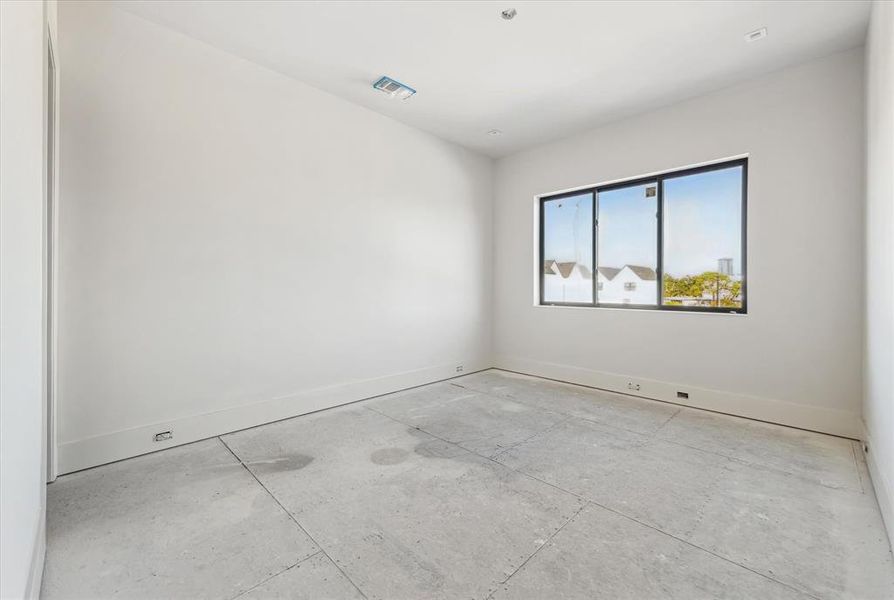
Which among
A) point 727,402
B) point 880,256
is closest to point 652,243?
point 727,402

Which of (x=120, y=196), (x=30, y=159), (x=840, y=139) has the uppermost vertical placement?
(x=840, y=139)

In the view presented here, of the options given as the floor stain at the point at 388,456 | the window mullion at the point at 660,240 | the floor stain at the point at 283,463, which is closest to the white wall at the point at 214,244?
the floor stain at the point at 283,463

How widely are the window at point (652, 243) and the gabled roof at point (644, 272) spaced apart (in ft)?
0.04

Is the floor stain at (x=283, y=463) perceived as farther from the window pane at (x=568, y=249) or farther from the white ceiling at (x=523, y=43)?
the window pane at (x=568, y=249)

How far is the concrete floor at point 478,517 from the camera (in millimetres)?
1603

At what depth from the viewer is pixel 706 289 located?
394cm

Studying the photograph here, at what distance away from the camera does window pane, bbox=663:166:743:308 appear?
149 inches

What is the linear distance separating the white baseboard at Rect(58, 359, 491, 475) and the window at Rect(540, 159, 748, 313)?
8.21ft

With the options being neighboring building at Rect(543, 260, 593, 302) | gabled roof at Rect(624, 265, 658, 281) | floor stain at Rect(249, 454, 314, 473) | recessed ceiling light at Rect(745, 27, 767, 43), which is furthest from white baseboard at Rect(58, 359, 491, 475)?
recessed ceiling light at Rect(745, 27, 767, 43)

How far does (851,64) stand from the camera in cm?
311

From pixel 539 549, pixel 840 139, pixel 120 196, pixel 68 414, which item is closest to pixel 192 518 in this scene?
pixel 68 414

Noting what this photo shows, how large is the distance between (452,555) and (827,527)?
193 centimetres

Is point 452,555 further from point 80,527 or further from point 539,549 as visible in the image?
point 80,527

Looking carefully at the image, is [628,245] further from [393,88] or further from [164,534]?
[164,534]
